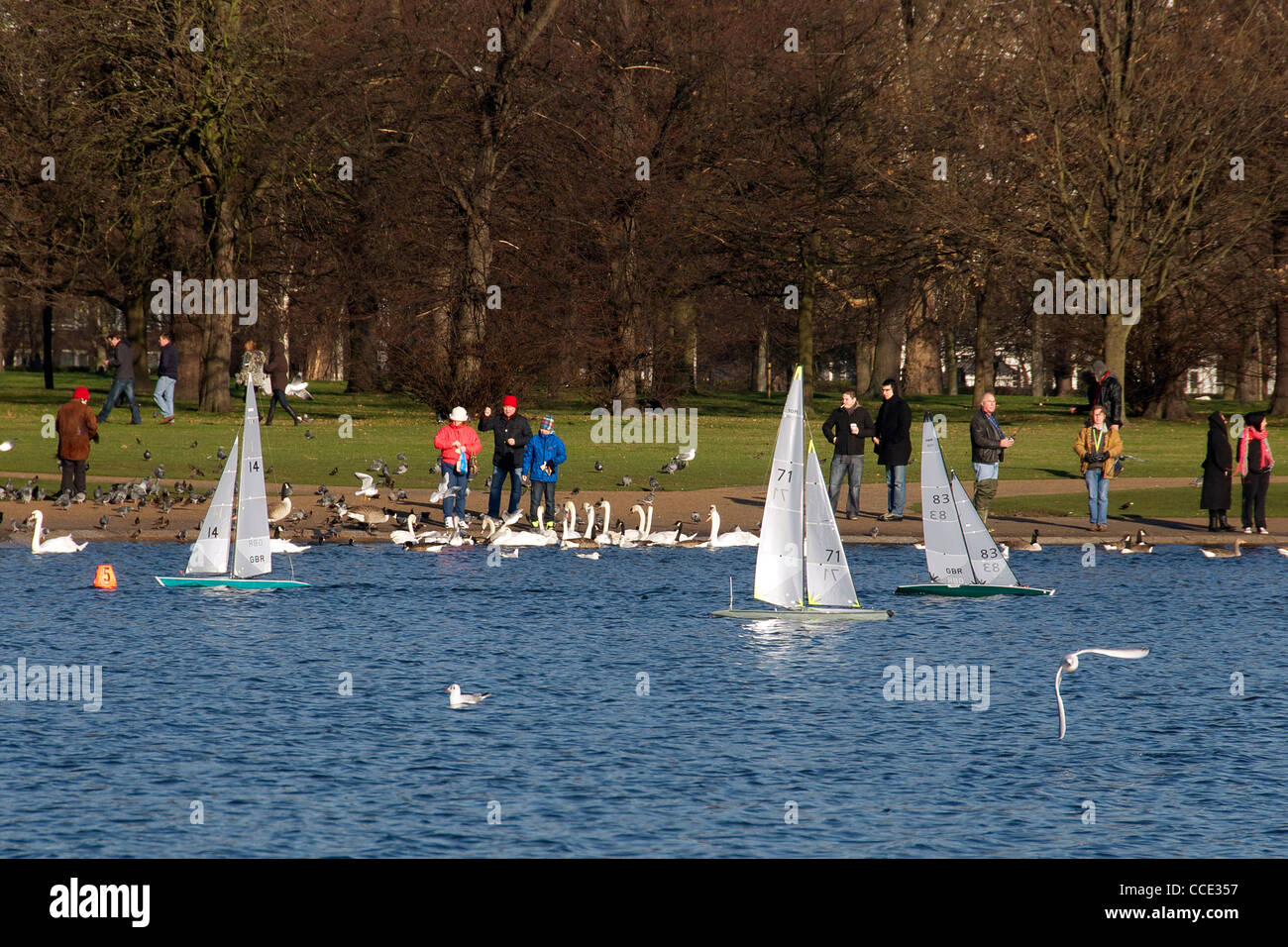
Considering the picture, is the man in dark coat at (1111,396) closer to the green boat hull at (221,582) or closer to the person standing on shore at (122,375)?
the green boat hull at (221,582)

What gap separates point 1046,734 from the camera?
49.9 feet

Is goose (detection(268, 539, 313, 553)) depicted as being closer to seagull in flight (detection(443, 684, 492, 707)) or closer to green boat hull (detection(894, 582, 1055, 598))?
green boat hull (detection(894, 582, 1055, 598))

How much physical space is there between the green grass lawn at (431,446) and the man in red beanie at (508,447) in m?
4.12

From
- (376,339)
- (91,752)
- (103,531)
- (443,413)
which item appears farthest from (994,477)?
(376,339)

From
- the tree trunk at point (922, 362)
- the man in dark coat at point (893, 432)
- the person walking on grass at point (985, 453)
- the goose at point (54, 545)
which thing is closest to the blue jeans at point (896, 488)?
the man in dark coat at point (893, 432)

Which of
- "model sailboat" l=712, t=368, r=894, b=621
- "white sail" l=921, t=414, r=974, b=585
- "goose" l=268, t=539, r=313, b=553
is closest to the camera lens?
"model sailboat" l=712, t=368, r=894, b=621

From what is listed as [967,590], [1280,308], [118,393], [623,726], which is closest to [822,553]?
[967,590]

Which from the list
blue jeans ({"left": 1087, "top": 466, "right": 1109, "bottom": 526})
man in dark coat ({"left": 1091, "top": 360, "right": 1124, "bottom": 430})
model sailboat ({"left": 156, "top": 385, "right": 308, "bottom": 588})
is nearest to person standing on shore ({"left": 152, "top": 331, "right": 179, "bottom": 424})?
model sailboat ({"left": 156, "top": 385, "right": 308, "bottom": 588})

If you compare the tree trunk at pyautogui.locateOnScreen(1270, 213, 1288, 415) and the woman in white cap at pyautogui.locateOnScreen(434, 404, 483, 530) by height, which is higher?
the tree trunk at pyautogui.locateOnScreen(1270, 213, 1288, 415)

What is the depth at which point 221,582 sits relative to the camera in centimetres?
2339

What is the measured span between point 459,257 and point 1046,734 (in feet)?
137

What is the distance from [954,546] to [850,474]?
715cm

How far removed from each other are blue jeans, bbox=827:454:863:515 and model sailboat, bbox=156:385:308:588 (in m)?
10.2

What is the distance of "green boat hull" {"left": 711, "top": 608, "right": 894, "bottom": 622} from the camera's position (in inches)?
832
